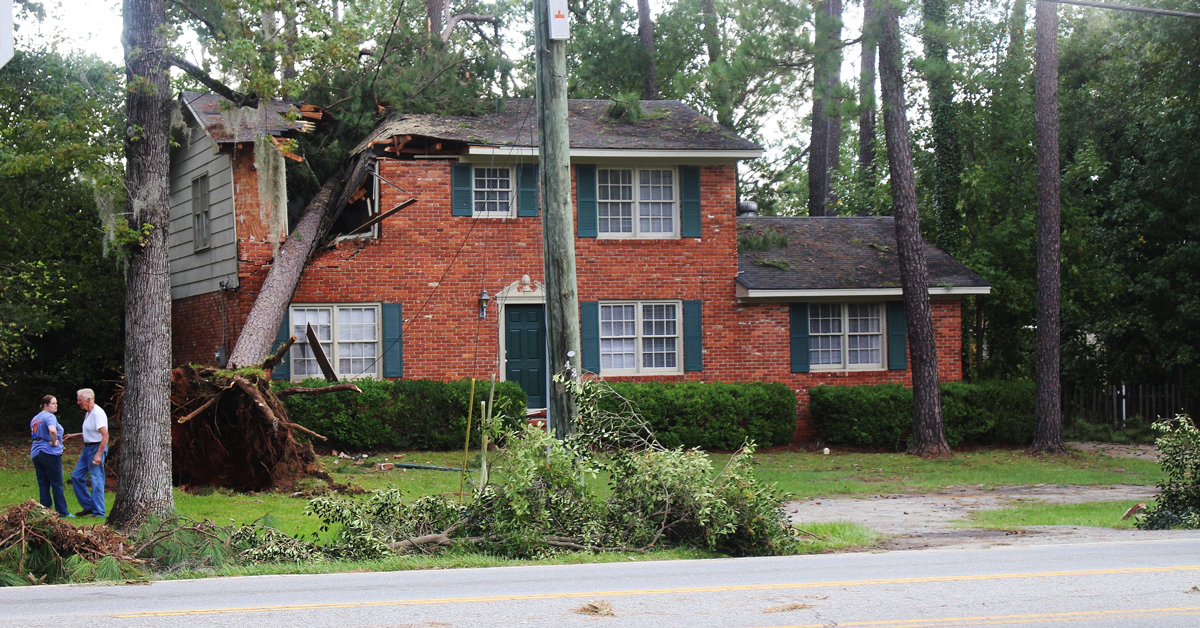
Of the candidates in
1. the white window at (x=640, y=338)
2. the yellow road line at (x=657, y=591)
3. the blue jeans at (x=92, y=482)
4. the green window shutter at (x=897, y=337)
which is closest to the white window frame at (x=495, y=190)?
the white window at (x=640, y=338)

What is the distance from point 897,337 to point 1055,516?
10.5 meters

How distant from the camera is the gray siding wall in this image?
834 inches

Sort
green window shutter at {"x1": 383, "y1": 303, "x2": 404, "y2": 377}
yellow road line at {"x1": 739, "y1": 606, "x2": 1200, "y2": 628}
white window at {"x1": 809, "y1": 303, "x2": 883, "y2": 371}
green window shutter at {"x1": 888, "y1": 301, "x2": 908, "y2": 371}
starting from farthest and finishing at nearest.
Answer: green window shutter at {"x1": 888, "y1": 301, "x2": 908, "y2": 371}
white window at {"x1": 809, "y1": 303, "x2": 883, "y2": 371}
green window shutter at {"x1": 383, "y1": 303, "x2": 404, "y2": 377}
yellow road line at {"x1": 739, "y1": 606, "x2": 1200, "y2": 628}

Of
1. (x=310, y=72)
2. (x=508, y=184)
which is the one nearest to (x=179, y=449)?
(x=310, y=72)

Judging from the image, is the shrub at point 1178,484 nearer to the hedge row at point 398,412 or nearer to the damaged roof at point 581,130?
the hedge row at point 398,412

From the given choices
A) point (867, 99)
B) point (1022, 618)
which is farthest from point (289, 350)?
point (1022, 618)

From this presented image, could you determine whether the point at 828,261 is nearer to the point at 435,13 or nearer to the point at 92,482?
the point at 435,13

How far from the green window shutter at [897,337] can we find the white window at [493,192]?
26.6 feet

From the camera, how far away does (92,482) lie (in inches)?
521

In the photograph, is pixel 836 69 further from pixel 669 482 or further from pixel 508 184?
pixel 669 482

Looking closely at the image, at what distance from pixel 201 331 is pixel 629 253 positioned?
867 cm

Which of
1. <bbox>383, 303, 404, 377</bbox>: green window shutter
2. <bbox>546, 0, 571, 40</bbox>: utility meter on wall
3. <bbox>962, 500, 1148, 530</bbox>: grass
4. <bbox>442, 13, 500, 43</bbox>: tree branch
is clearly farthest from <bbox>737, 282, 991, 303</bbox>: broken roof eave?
<bbox>546, 0, 571, 40</bbox>: utility meter on wall

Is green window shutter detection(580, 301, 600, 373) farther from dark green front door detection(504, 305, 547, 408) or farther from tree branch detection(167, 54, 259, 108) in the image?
tree branch detection(167, 54, 259, 108)

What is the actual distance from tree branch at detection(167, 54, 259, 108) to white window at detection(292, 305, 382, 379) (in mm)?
9127
